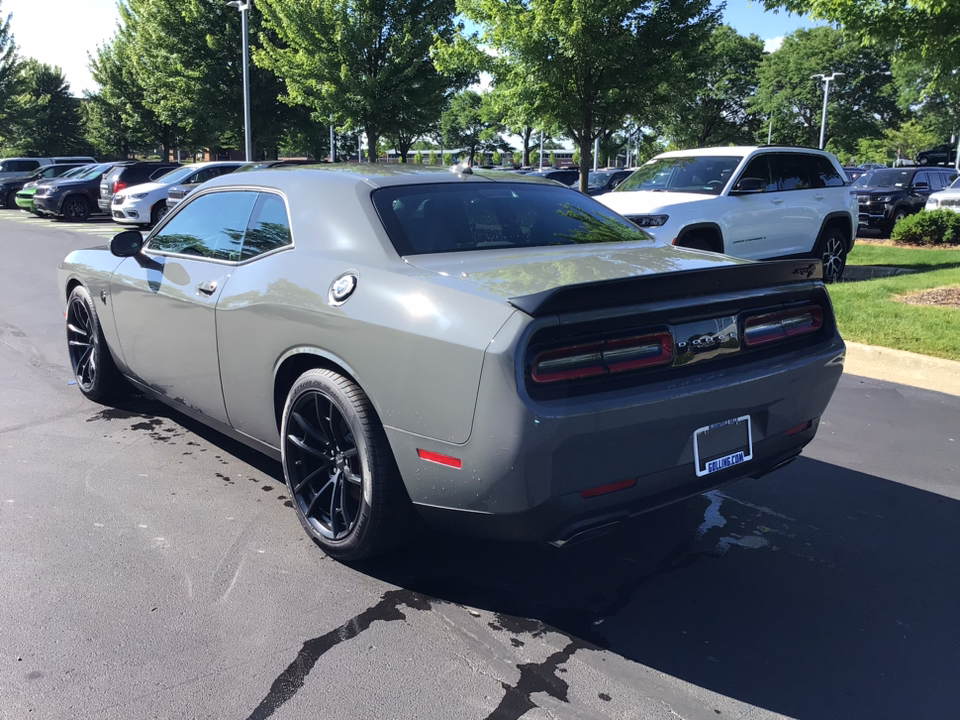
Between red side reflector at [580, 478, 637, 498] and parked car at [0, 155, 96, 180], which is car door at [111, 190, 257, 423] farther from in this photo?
parked car at [0, 155, 96, 180]

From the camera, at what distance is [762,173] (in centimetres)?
1051

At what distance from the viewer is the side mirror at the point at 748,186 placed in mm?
10031

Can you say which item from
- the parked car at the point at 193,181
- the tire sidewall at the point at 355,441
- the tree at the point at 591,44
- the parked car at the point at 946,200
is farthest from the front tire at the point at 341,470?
the parked car at the point at 946,200

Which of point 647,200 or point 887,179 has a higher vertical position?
point 887,179

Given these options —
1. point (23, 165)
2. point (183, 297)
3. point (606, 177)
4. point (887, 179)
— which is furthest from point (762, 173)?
point (23, 165)

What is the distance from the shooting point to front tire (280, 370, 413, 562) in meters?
3.16

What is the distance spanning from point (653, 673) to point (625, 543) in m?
0.99

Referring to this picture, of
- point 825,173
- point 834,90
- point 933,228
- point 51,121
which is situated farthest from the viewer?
point 51,121

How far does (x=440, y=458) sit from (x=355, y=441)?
483 millimetres

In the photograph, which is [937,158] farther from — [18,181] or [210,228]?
[210,228]

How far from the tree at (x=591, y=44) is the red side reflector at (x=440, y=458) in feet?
39.9

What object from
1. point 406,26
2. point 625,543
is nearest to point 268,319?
point 625,543

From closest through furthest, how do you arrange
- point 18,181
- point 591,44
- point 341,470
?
point 341,470
point 591,44
point 18,181

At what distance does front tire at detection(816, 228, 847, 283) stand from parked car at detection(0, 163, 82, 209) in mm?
27142
